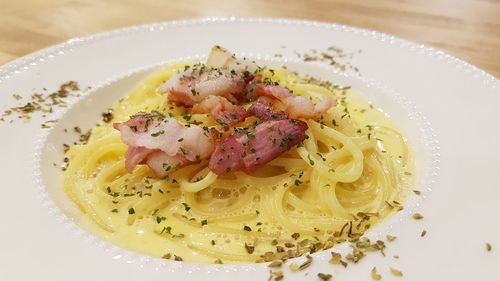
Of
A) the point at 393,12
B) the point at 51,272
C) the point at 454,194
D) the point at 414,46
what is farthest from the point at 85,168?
the point at 393,12

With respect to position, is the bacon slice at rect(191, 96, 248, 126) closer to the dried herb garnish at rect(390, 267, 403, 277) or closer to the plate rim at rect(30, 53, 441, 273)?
the plate rim at rect(30, 53, 441, 273)

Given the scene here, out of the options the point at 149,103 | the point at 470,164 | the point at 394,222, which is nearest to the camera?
the point at 394,222

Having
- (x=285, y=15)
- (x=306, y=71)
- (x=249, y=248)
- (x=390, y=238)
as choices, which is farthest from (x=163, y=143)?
(x=285, y=15)

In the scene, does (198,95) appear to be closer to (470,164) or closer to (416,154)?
(416,154)

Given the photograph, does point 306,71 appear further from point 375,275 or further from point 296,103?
point 375,275

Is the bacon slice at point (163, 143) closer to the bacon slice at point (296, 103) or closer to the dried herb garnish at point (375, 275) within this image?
the bacon slice at point (296, 103)

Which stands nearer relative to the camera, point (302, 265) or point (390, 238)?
point (302, 265)
